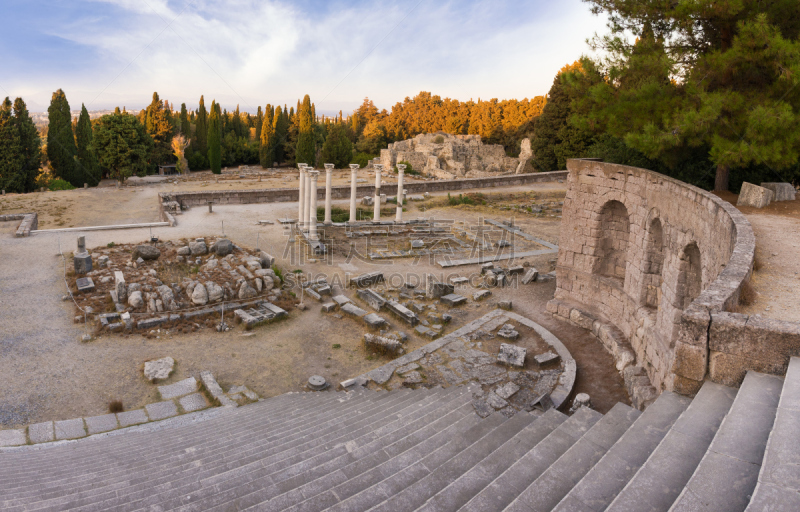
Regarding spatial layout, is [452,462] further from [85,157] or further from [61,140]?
[85,157]

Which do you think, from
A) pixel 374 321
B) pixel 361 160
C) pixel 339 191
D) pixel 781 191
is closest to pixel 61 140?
pixel 339 191

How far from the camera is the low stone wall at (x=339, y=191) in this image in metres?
25.7

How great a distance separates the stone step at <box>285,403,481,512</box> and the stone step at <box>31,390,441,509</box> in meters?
1.07

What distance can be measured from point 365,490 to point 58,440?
5.83 m

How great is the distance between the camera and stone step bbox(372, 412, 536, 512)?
13.5 feet

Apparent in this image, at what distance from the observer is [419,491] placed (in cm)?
430

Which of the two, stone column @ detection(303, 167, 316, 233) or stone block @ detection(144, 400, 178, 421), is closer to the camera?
stone block @ detection(144, 400, 178, 421)

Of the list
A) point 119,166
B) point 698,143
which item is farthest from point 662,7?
point 119,166

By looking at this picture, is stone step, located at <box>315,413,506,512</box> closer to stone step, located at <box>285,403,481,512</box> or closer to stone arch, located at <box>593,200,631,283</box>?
stone step, located at <box>285,403,481,512</box>

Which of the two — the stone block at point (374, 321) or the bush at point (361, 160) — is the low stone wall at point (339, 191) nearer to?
the stone block at point (374, 321)

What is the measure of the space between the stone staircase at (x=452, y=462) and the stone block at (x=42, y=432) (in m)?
0.47

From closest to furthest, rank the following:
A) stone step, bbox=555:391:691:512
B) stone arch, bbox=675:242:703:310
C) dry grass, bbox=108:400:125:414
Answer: stone step, bbox=555:391:691:512, dry grass, bbox=108:400:125:414, stone arch, bbox=675:242:703:310

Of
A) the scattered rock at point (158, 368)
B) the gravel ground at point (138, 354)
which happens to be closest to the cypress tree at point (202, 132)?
the gravel ground at point (138, 354)

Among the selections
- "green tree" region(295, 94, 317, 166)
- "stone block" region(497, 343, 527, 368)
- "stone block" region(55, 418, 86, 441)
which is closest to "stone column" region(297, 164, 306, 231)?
"stone block" region(497, 343, 527, 368)
